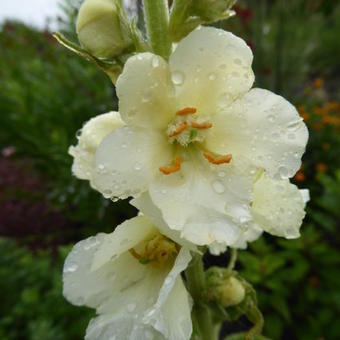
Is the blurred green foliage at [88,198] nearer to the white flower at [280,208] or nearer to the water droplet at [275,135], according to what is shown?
the white flower at [280,208]

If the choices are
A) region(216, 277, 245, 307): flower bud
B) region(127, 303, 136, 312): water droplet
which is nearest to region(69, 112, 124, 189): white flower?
region(127, 303, 136, 312): water droplet

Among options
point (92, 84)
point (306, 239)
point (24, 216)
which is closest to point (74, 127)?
point (92, 84)

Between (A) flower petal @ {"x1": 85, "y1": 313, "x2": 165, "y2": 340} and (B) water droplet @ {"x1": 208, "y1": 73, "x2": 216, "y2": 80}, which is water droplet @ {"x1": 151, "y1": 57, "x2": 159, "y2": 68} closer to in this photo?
(B) water droplet @ {"x1": 208, "y1": 73, "x2": 216, "y2": 80}

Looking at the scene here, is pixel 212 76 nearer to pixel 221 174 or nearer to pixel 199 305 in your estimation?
pixel 221 174

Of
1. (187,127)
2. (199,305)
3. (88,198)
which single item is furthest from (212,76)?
(88,198)

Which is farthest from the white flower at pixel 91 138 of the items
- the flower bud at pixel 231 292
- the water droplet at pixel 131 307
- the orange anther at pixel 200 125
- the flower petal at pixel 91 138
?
the flower bud at pixel 231 292

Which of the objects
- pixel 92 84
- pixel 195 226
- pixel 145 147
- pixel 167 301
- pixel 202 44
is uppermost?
pixel 202 44

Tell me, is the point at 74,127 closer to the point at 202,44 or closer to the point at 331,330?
the point at 331,330
